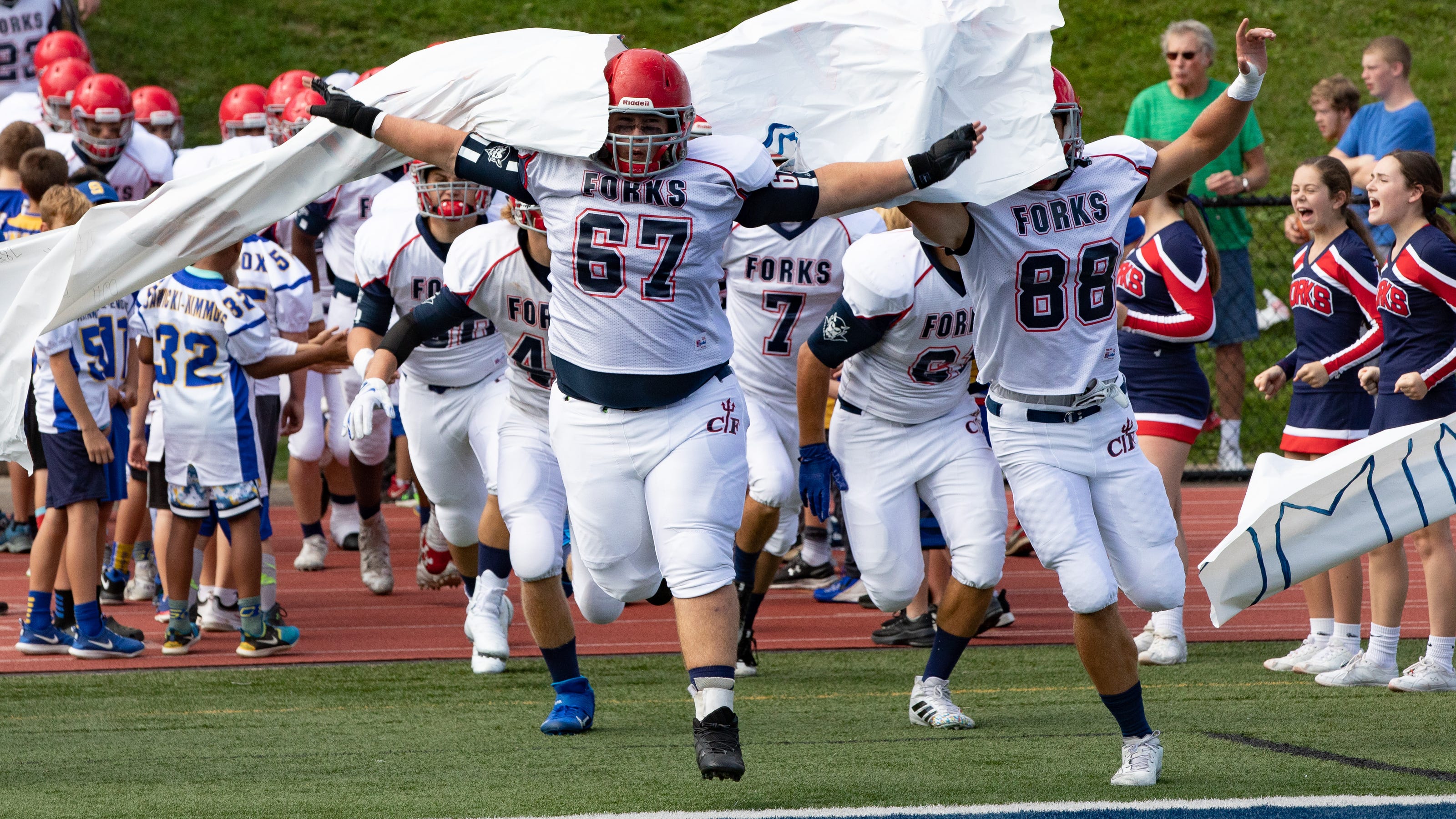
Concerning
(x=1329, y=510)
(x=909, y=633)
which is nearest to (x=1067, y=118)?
(x=1329, y=510)

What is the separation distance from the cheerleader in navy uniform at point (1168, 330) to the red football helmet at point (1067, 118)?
5.47ft

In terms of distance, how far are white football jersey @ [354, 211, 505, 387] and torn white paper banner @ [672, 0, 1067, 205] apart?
1.72 metres

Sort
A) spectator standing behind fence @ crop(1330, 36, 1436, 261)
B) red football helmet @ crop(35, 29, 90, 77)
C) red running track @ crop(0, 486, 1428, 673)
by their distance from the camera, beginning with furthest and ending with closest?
red football helmet @ crop(35, 29, 90, 77) < spectator standing behind fence @ crop(1330, 36, 1436, 261) < red running track @ crop(0, 486, 1428, 673)

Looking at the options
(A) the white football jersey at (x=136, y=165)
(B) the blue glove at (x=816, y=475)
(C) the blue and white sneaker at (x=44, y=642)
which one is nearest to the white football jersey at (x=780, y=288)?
(B) the blue glove at (x=816, y=475)

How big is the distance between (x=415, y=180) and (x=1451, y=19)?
14.0 metres

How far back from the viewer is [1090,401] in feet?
14.7

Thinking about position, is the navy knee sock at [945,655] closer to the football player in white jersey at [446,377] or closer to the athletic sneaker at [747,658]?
the athletic sneaker at [747,658]

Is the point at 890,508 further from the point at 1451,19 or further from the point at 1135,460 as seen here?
the point at 1451,19

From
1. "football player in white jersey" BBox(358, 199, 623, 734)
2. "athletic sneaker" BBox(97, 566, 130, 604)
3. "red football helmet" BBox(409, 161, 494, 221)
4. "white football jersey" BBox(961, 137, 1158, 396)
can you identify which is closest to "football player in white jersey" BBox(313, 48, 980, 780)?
"white football jersey" BBox(961, 137, 1158, 396)

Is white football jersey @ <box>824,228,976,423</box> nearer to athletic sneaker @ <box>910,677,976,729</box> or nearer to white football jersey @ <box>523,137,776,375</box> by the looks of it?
athletic sneaker @ <box>910,677,976,729</box>

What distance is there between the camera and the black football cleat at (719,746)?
13.3 ft

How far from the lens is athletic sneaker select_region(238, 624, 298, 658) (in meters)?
6.56

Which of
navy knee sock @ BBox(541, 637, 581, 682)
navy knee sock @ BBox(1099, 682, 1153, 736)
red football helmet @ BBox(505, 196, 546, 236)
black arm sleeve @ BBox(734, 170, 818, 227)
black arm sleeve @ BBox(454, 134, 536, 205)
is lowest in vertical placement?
navy knee sock @ BBox(541, 637, 581, 682)

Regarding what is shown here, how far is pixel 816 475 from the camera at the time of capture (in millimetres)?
5379
